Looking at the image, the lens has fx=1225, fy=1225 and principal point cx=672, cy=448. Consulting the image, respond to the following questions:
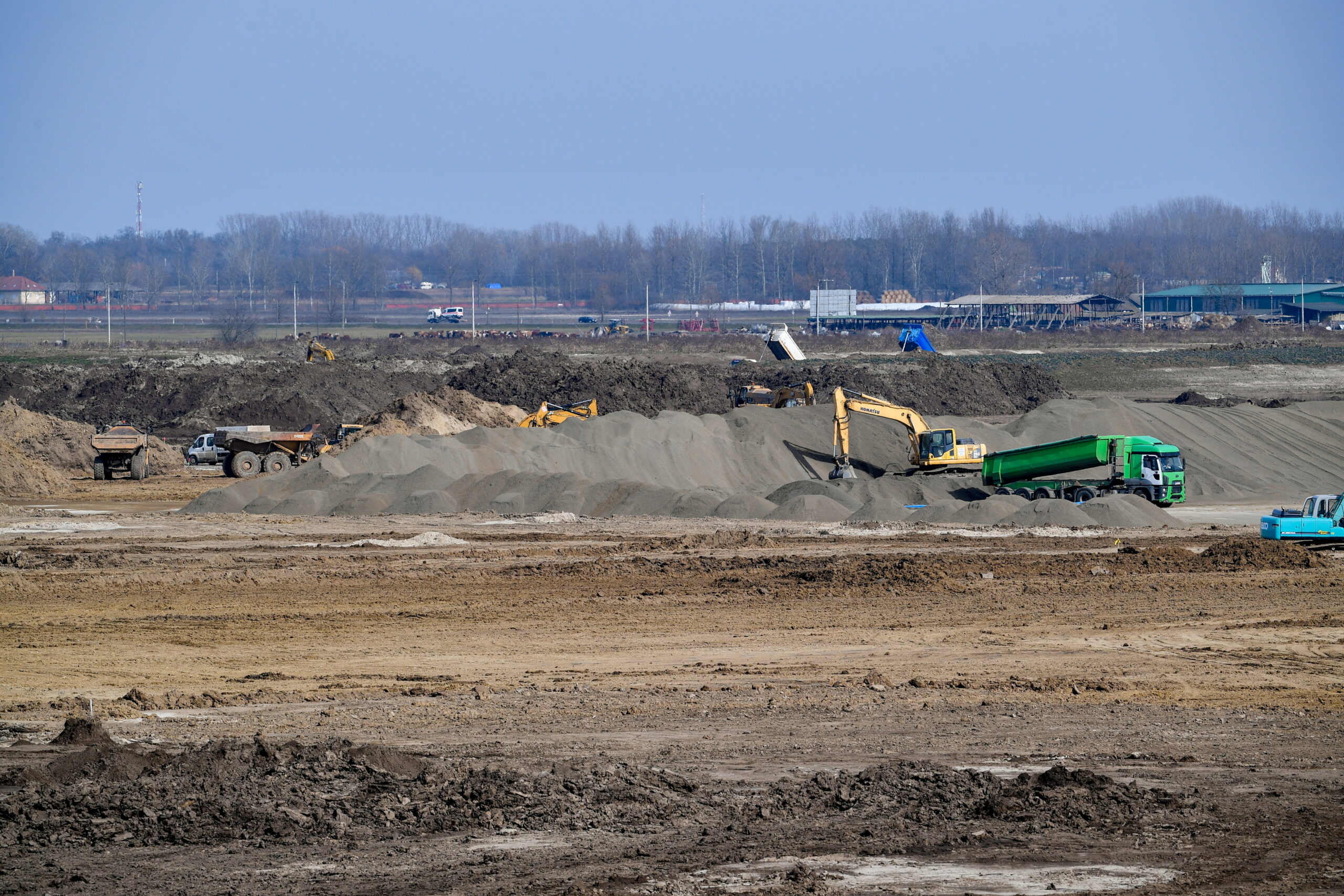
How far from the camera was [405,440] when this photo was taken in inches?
1207

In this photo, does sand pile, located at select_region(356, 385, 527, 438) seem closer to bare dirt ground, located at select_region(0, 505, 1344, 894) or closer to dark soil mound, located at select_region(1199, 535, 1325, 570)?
bare dirt ground, located at select_region(0, 505, 1344, 894)

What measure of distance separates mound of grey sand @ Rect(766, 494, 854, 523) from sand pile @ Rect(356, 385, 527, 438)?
14472 mm

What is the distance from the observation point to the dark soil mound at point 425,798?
802cm

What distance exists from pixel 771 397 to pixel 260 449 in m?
16.8

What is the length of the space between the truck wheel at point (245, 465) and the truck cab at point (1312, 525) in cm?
2641

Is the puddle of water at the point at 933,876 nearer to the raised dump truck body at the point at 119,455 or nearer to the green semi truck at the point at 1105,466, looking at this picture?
the green semi truck at the point at 1105,466

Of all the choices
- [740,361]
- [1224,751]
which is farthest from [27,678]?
[740,361]

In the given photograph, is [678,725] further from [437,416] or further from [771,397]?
[771,397]

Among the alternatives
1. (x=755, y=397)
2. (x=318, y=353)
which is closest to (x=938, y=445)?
(x=755, y=397)

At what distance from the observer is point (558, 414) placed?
1507 inches

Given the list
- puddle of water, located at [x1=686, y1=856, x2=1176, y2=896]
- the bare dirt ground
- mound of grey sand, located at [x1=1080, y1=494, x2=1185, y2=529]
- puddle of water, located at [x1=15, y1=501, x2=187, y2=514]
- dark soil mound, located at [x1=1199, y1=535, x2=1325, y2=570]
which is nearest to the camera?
puddle of water, located at [x1=686, y1=856, x2=1176, y2=896]

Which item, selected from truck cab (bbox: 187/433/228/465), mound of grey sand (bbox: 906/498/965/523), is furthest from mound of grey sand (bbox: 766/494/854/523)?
truck cab (bbox: 187/433/228/465)

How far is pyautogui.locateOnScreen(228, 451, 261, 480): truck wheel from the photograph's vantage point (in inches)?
1385

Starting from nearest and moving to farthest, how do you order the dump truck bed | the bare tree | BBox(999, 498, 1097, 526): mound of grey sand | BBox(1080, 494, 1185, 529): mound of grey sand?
BBox(999, 498, 1097, 526): mound of grey sand < BBox(1080, 494, 1185, 529): mound of grey sand < the dump truck bed < the bare tree
